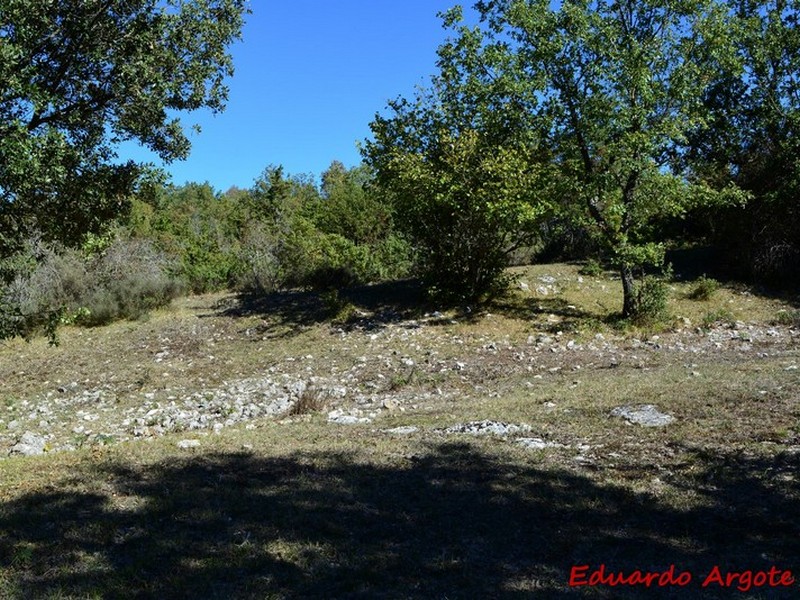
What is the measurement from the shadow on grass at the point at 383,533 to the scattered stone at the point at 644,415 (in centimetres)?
109

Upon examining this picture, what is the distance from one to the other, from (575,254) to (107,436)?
16785 millimetres

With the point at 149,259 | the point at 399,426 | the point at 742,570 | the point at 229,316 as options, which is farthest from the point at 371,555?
the point at 149,259

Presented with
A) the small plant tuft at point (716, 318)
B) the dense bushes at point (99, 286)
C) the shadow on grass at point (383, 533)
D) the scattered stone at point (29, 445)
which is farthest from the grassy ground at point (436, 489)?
the dense bushes at point (99, 286)

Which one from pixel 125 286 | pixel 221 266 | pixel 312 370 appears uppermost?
pixel 221 266

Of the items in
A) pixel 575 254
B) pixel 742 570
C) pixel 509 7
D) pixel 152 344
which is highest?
pixel 509 7

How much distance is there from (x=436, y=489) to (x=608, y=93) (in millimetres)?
10417

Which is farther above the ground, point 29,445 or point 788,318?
point 788,318

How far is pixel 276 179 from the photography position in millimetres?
43375

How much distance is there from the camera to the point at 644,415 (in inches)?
286

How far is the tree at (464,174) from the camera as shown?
13477mm

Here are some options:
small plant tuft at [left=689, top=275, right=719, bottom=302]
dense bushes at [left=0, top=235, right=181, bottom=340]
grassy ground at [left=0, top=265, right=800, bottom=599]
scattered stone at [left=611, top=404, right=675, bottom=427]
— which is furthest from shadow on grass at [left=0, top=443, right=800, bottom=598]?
dense bushes at [left=0, top=235, right=181, bottom=340]

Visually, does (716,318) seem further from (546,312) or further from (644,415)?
(644,415)

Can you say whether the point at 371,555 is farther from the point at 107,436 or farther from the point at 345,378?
the point at 345,378

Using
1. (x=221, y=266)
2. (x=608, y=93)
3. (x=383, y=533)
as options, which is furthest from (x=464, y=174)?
(x=221, y=266)
